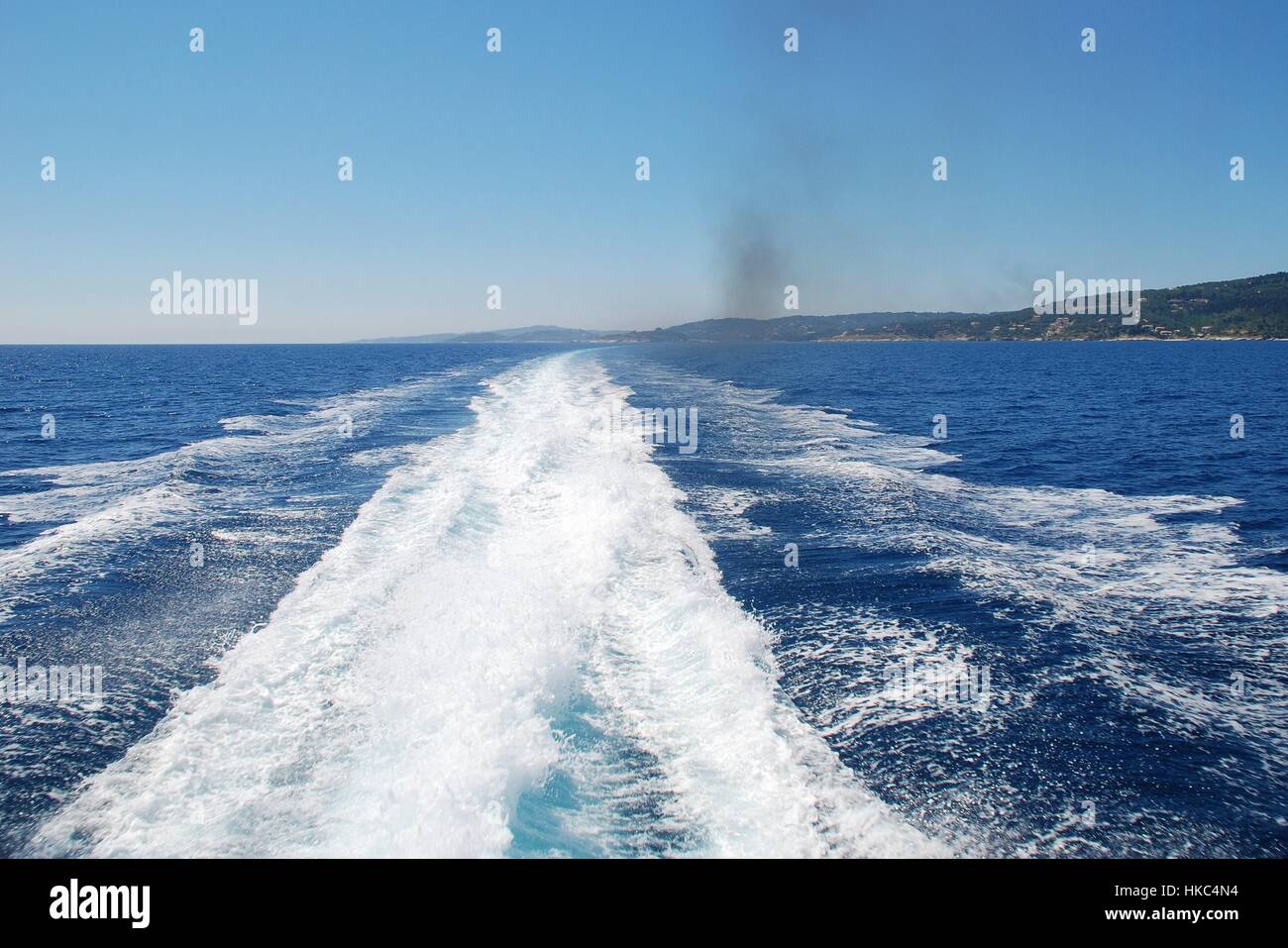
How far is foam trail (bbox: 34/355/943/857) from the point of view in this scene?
720 cm

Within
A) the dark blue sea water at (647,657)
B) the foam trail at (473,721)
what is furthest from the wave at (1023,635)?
the foam trail at (473,721)

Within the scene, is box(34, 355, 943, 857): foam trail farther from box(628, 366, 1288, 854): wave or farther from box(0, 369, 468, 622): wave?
box(0, 369, 468, 622): wave

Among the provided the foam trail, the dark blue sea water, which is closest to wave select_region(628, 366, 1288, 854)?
the dark blue sea water

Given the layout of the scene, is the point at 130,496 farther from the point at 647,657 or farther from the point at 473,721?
the point at 647,657

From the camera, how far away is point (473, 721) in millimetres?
8992

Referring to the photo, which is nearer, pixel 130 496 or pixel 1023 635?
pixel 1023 635

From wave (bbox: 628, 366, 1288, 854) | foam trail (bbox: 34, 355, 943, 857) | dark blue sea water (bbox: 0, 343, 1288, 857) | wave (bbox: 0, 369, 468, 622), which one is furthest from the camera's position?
wave (bbox: 0, 369, 468, 622)

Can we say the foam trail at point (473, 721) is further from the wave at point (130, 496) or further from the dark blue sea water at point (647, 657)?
the wave at point (130, 496)

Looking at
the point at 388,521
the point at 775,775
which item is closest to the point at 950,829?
the point at 775,775

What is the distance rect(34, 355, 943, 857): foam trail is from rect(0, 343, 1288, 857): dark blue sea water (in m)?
0.05

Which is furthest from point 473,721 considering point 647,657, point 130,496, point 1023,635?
point 130,496

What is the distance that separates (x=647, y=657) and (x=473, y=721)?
3.25 metres

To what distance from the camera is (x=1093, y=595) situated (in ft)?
44.2
